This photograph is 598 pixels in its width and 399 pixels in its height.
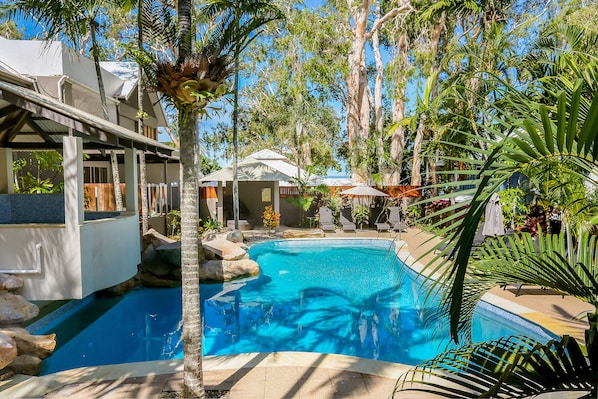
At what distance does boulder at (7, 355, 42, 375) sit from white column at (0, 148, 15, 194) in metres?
4.42

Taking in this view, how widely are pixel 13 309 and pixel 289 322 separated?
4706 millimetres

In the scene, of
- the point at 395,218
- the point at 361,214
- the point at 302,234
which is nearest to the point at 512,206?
the point at 395,218

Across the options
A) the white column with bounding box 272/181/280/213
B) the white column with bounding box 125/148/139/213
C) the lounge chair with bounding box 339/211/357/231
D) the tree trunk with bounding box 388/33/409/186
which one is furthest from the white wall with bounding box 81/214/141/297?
the tree trunk with bounding box 388/33/409/186

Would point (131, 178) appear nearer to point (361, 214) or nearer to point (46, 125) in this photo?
point (46, 125)

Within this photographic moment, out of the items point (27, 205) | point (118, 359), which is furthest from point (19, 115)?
point (118, 359)

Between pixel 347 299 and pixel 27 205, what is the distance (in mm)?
7363

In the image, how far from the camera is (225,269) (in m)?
10.8

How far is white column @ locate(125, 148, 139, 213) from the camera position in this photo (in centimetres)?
782

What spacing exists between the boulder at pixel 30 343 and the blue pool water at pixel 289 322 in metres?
0.33

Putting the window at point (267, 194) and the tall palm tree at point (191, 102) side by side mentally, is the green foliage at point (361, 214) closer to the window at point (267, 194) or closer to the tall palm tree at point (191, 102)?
the window at point (267, 194)

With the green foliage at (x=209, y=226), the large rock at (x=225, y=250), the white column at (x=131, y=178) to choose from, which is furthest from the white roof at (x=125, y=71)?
the white column at (x=131, y=178)

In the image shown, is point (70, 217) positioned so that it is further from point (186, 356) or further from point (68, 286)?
point (186, 356)

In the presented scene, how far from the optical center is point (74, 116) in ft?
18.2

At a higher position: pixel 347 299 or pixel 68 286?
pixel 68 286
